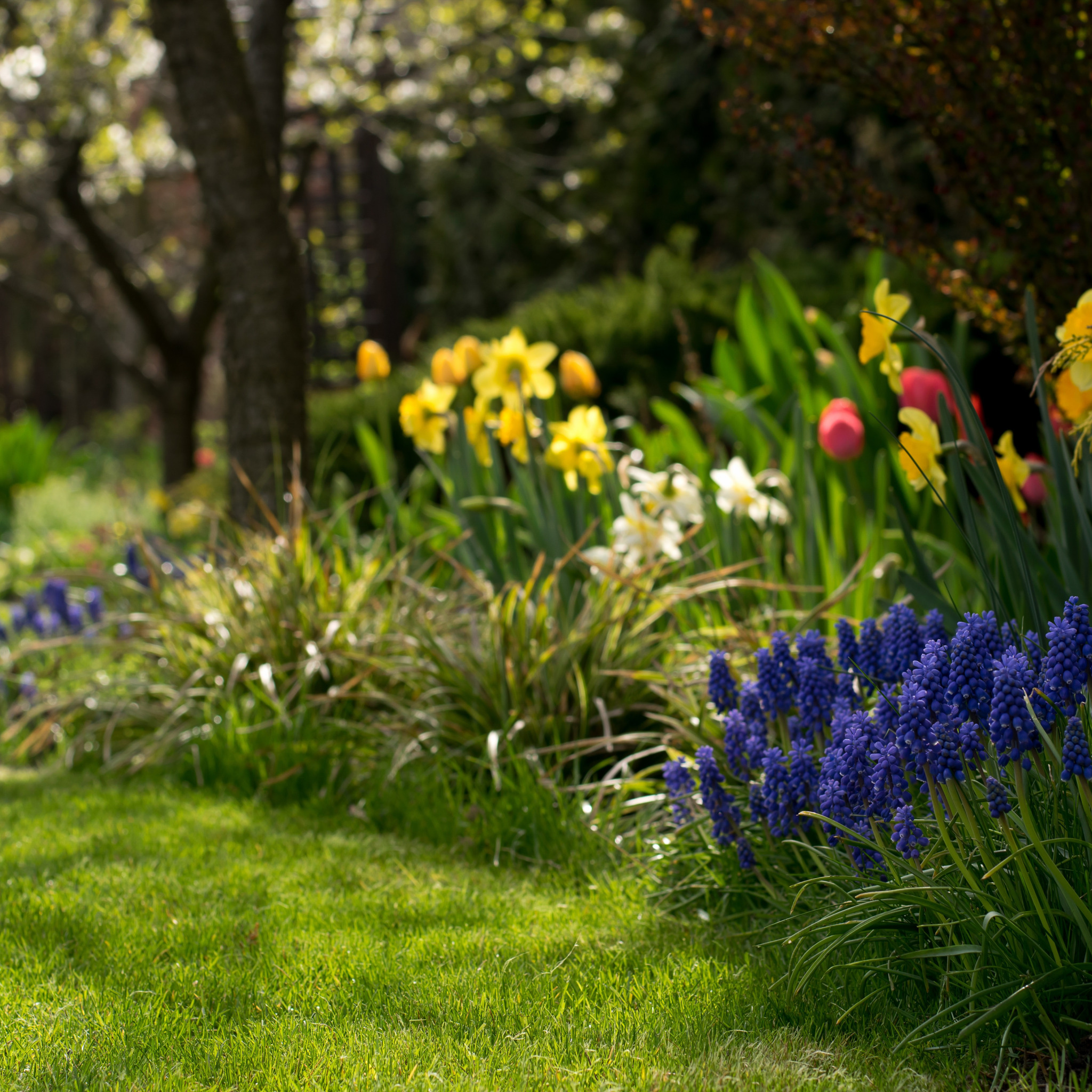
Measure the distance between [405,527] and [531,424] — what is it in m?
0.86

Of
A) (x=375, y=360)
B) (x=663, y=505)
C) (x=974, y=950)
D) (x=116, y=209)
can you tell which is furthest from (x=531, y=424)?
(x=116, y=209)

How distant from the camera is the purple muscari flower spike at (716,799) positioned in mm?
2168

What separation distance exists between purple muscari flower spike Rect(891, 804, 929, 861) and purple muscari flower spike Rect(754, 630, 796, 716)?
482 mm

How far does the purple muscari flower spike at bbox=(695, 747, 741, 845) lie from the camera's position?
2168 mm

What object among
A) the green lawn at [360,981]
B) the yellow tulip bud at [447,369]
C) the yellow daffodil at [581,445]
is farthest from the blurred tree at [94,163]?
the green lawn at [360,981]

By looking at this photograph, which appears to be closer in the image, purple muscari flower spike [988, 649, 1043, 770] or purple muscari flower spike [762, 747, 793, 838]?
purple muscari flower spike [988, 649, 1043, 770]

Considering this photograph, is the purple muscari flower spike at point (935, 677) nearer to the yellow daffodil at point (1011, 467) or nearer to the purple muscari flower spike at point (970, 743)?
the purple muscari flower spike at point (970, 743)

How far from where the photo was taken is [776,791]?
207 centimetres

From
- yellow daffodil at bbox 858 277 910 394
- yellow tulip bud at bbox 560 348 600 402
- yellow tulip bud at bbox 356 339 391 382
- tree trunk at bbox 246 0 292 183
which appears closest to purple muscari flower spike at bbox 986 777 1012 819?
yellow daffodil at bbox 858 277 910 394

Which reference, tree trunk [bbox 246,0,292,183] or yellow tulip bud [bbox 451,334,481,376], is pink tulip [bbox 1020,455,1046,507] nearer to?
yellow tulip bud [bbox 451,334,481,376]

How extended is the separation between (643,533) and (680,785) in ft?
3.41


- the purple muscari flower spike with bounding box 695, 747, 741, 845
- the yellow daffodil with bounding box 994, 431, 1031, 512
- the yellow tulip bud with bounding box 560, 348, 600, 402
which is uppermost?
the yellow tulip bud with bounding box 560, 348, 600, 402

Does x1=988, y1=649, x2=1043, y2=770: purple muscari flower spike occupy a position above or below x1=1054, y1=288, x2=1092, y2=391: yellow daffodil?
below

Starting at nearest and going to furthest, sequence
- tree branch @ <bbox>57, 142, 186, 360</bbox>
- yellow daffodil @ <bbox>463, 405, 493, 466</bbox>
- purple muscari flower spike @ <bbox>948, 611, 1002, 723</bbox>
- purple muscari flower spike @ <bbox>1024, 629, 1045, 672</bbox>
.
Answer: purple muscari flower spike @ <bbox>948, 611, 1002, 723</bbox>, purple muscari flower spike @ <bbox>1024, 629, 1045, 672</bbox>, yellow daffodil @ <bbox>463, 405, 493, 466</bbox>, tree branch @ <bbox>57, 142, 186, 360</bbox>
